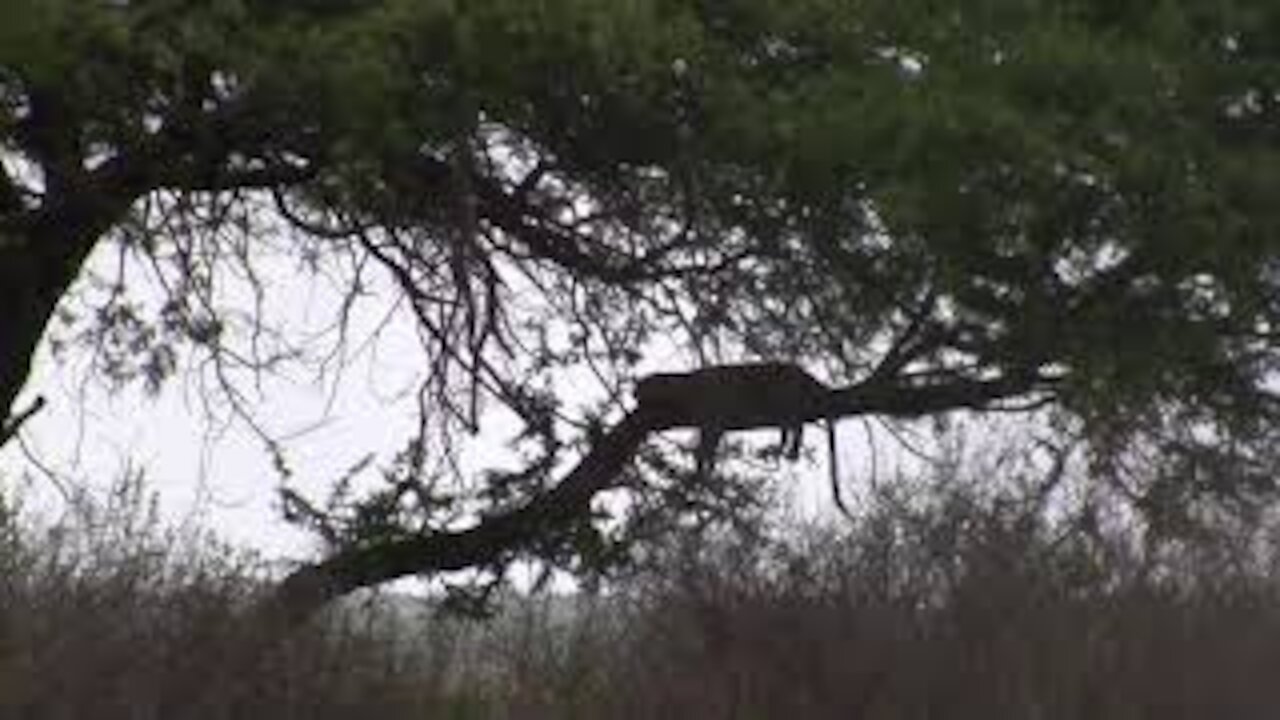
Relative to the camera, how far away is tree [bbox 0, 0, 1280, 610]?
12141mm

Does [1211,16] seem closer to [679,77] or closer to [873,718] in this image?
[679,77]

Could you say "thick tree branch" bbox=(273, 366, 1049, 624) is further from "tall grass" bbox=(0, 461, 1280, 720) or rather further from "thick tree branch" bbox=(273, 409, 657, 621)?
"tall grass" bbox=(0, 461, 1280, 720)

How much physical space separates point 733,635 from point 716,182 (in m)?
2.22

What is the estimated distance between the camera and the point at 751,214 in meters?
13.8

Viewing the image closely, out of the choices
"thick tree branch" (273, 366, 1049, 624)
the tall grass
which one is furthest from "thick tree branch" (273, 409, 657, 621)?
the tall grass

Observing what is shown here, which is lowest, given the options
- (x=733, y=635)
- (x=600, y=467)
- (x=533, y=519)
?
(x=733, y=635)

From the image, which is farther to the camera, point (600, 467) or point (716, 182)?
point (600, 467)

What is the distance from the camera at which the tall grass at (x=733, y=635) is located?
11102 millimetres

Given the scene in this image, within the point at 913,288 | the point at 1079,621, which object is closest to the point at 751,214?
the point at 913,288

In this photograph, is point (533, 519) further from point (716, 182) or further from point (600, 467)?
point (716, 182)

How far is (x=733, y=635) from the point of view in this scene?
543 inches

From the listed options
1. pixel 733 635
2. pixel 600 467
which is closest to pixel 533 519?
pixel 600 467

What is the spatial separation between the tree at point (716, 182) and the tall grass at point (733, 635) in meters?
0.63

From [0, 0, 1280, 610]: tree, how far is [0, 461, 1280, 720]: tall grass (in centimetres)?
63
